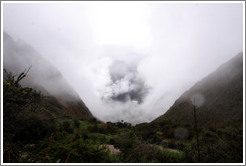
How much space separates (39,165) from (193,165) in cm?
339

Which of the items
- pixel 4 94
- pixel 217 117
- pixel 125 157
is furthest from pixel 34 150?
pixel 217 117

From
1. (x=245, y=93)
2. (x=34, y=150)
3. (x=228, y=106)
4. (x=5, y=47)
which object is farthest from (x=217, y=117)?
(x=5, y=47)

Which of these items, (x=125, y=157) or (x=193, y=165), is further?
(x=125, y=157)

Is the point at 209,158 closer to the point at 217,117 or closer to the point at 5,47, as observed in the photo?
the point at 217,117

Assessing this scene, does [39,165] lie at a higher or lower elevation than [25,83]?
lower

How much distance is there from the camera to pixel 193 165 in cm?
380

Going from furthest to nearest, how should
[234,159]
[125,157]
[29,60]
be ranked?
1. [29,60]
2. [125,157]
3. [234,159]

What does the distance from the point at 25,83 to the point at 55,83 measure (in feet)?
50.9

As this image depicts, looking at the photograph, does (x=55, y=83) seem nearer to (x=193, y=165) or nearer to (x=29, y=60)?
(x=29, y=60)

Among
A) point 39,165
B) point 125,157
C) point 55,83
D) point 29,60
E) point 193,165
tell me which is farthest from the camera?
point 55,83

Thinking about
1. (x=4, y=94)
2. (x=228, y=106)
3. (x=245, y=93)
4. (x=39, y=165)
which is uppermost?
(x=228, y=106)

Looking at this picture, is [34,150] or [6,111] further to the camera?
[34,150]

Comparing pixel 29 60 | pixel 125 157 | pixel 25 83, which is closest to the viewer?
pixel 125 157

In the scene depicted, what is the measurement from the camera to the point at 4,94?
397 centimetres
